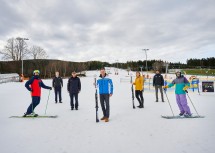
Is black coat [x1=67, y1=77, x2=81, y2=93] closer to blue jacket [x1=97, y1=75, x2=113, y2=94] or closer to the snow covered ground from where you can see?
the snow covered ground

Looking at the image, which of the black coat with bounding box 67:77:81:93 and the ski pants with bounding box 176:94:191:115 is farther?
the black coat with bounding box 67:77:81:93

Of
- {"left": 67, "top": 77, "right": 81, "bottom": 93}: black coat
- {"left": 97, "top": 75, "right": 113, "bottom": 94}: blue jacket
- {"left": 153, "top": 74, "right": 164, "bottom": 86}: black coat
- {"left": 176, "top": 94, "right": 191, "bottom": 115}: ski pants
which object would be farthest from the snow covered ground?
{"left": 153, "top": 74, "right": 164, "bottom": 86}: black coat

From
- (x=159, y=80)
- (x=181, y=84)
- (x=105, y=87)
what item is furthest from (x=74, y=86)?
(x=159, y=80)

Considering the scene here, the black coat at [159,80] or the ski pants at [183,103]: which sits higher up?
the black coat at [159,80]

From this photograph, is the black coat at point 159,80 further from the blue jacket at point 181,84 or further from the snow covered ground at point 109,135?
the snow covered ground at point 109,135

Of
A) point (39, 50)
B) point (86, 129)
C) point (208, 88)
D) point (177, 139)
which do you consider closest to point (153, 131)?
point (177, 139)

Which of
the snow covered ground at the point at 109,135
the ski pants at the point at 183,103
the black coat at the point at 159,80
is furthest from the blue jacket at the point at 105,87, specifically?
the black coat at the point at 159,80

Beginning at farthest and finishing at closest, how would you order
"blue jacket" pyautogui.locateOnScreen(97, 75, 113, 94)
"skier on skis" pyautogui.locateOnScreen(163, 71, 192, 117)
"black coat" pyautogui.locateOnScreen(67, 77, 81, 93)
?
"black coat" pyautogui.locateOnScreen(67, 77, 81, 93), "skier on skis" pyautogui.locateOnScreen(163, 71, 192, 117), "blue jacket" pyautogui.locateOnScreen(97, 75, 113, 94)

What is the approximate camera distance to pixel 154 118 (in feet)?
22.5

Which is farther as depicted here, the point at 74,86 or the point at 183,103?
the point at 74,86

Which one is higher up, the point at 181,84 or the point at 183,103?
the point at 181,84

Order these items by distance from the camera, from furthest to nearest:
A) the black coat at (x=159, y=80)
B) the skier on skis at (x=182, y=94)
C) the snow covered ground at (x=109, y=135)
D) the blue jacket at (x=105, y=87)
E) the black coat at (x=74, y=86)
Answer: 1. the black coat at (x=159, y=80)
2. the black coat at (x=74, y=86)
3. the skier on skis at (x=182, y=94)
4. the blue jacket at (x=105, y=87)
5. the snow covered ground at (x=109, y=135)

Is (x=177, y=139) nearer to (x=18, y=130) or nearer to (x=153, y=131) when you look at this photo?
(x=153, y=131)

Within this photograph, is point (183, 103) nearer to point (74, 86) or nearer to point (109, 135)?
point (109, 135)
